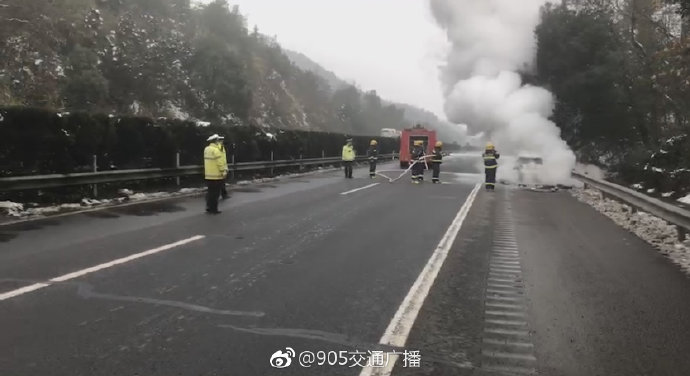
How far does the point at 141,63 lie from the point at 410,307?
65873mm

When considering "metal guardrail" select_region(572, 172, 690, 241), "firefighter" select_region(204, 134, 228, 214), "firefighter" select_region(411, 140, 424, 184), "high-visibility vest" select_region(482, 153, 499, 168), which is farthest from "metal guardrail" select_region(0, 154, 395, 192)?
"metal guardrail" select_region(572, 172, 690, 241)

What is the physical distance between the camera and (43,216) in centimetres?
1103

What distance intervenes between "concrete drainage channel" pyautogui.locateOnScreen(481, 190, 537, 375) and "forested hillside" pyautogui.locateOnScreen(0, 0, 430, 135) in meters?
22.2

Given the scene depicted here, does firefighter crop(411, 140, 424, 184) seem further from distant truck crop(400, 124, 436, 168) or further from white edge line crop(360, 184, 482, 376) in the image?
white edge line crop(360, 184, 482, 376)

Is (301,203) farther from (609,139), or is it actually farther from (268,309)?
(609,139)

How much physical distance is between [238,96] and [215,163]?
60.0 m

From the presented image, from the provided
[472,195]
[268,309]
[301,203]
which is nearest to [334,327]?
[268,309]

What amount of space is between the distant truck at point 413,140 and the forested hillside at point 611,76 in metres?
7.72

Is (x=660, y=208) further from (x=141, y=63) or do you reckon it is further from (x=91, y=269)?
(x=141, y=63)

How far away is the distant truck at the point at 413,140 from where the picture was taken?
35219 mm

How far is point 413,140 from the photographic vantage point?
117 feet

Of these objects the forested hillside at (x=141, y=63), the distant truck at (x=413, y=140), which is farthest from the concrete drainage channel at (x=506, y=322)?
the distant truck at (x=413, y=140)

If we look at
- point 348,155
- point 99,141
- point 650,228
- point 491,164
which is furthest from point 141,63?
point 650,228

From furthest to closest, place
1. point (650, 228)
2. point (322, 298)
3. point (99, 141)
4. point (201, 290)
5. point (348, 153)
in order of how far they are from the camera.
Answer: point (348, 153) → point (99, 141) → point (650, 228) → point (201, 290) → point (322, 298)
